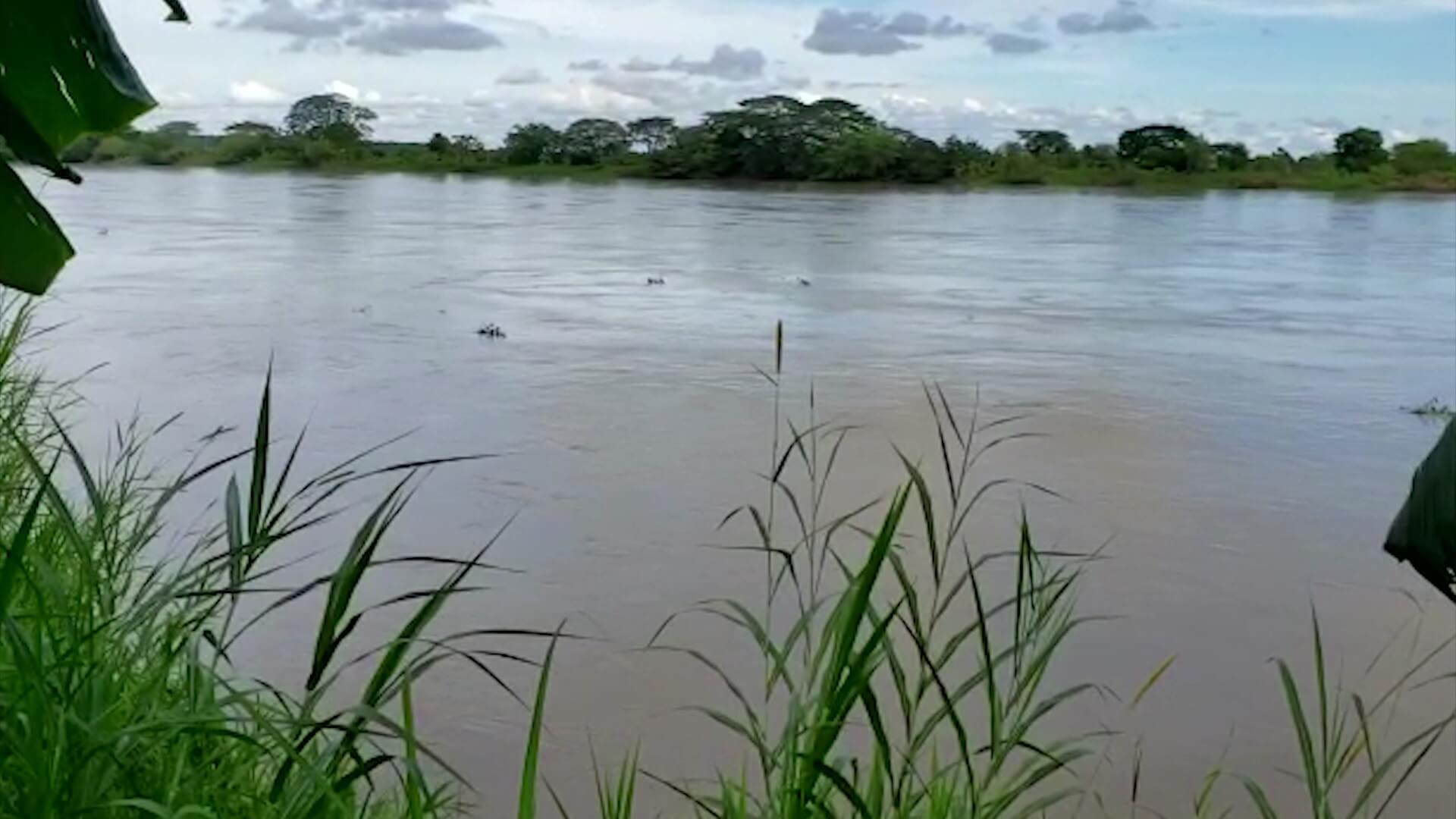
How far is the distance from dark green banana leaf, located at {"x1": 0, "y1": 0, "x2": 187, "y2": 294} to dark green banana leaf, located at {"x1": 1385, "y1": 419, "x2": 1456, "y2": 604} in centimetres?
84

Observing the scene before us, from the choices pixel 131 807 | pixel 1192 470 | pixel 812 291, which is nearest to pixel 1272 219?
pixel 812 291

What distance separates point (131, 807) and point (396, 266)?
27.9ft

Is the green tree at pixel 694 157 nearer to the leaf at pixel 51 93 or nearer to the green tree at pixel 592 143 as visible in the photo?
the green tree at pixel 592 143

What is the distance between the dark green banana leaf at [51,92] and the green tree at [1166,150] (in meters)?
18.6

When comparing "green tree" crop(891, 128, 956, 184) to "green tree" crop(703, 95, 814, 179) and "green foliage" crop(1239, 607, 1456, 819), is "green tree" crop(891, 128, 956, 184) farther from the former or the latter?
"green foliage" crop(1239, 607, 1456, 819)

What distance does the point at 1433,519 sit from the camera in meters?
1.03

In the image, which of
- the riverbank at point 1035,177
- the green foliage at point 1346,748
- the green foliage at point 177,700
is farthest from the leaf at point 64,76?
the riverbank at point 1035,177

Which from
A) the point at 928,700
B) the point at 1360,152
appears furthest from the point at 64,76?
the point at 1360,152

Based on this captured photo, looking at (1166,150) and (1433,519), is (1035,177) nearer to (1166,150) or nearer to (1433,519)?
(1166,150)

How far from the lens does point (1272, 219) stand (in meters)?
15.9

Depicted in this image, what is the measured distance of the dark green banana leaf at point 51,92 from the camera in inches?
39.6

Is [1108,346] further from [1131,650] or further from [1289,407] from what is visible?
[1131,650]

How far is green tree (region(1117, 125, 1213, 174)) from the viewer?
19.2m

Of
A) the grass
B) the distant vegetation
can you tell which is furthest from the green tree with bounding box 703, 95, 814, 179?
the grass
